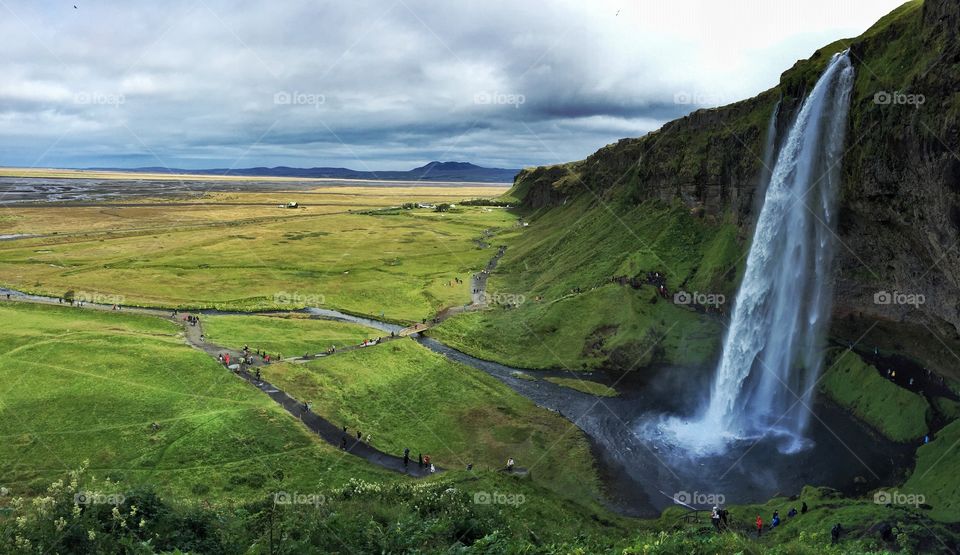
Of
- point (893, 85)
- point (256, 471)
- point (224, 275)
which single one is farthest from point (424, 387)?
point (224, 275)

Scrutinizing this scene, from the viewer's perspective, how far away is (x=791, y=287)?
2146 inches

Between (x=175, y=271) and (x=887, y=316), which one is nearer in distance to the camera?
Result: (x=887, y=316)

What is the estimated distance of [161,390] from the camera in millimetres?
50062

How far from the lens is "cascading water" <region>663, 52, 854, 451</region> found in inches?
1978

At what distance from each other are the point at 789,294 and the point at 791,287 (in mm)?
709

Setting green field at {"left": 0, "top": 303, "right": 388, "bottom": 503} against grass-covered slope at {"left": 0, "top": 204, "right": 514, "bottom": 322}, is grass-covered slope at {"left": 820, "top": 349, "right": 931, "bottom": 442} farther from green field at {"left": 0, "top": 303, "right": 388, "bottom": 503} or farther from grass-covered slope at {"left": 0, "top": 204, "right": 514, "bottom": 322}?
grass-covered slope at {"left": 0, "top": 204, "right": 514, "bottom": 322}

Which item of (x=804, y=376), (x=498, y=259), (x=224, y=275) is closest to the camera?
(x=804, y=376)

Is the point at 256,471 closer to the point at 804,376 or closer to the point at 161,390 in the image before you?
the point at 161,390

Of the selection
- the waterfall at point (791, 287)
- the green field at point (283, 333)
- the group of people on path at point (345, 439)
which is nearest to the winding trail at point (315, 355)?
the group of people on path at point (345, 439)

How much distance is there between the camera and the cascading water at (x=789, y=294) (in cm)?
5025

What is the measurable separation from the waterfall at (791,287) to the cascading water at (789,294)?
9 cm

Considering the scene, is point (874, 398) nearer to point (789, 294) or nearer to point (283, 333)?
point (789, 294)

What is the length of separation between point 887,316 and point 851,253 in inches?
255

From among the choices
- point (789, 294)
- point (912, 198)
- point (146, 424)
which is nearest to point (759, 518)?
point (912, 198)
